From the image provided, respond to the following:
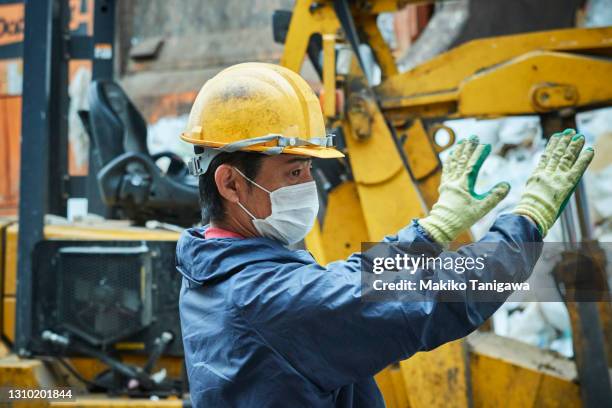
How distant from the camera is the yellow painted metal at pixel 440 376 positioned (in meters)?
3.69

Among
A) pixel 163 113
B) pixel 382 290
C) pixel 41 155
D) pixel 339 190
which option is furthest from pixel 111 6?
pixel 163 113

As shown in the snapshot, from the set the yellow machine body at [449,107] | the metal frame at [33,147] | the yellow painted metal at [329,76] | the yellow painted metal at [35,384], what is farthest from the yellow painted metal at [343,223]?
the metal frame at [33,147]

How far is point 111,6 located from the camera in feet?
17.4

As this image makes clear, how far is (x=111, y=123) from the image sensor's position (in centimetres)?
462

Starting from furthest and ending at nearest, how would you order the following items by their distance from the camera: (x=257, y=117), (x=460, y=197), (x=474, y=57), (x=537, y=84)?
(x=474, y=57) → (x=537, y=84) → (x=257, y=117) → (x=460, y=197)

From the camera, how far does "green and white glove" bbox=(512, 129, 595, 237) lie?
1.81 m

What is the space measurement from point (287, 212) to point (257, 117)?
235 mm

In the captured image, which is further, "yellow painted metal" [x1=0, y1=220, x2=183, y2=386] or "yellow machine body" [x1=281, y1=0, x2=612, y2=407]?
"yellow painted metal" [x1=0, y1=220, x2=183, y2=386]

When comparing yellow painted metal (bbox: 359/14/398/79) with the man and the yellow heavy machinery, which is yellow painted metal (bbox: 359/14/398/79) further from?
the man

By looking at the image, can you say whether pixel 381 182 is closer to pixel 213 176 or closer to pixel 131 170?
pixel 131 170

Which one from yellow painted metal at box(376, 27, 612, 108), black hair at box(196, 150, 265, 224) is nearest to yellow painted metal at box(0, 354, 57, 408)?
yellow painted metal at box(376, 27, 612, 108)

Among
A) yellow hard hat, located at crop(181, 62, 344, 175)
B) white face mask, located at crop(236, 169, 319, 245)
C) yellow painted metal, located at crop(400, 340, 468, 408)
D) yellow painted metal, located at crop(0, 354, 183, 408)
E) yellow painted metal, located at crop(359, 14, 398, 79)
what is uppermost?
yellow painted metal, located at crop(359, 14, 398, 79)

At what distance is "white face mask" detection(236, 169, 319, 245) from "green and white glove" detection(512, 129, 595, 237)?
19.9 inches

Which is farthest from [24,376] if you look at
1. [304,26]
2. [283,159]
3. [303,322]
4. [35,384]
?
[303,322]
